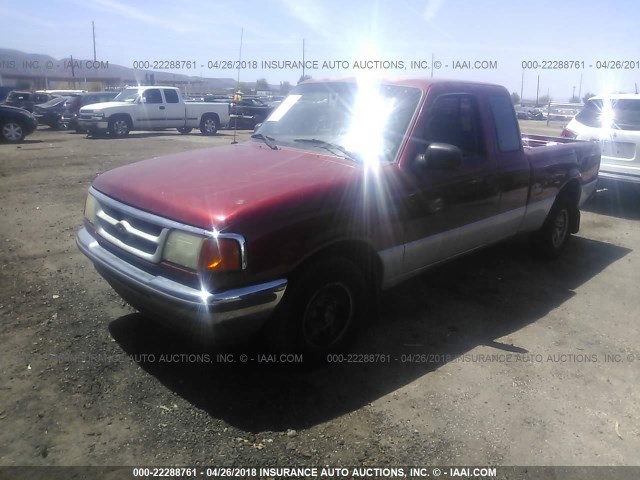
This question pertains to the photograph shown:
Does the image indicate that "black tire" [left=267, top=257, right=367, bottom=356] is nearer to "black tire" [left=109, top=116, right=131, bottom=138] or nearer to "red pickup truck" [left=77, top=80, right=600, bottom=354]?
"red pickup truck" [left=77, top=80, right=600, bottom=354]

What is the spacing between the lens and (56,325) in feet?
12.1

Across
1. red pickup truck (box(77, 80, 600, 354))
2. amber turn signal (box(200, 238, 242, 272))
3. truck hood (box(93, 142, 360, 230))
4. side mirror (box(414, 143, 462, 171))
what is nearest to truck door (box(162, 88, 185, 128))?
red pickup truck (box(77, 80, 600, 354))

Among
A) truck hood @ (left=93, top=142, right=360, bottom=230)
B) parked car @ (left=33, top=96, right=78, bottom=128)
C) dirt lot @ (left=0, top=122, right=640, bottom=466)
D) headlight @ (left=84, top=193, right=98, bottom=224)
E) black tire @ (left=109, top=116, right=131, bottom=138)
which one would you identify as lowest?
dirt lot @ (left=0, top=122, right=640, bottom=466)

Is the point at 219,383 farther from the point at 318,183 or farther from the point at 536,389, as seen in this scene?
the point at 536,389

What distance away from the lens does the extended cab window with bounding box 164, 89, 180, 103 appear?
776 inches

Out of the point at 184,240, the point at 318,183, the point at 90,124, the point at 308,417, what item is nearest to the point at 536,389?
the point at 308,417

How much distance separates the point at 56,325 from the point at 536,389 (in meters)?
3.42

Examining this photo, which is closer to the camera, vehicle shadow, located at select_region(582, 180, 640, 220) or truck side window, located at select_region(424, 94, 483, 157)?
truck side window, located at select_region(424, 94, 483, 157)

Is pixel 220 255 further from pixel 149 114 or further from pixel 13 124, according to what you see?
pixel 149 114

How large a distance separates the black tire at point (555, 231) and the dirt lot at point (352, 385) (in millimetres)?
634

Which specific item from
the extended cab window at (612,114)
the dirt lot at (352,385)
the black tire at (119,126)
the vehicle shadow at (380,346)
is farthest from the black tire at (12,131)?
the extended cab window at (612,114)

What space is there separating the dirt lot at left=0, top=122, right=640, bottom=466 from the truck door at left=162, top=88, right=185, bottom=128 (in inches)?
623

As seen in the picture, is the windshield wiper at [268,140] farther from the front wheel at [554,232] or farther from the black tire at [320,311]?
the front wheel at [554,232]

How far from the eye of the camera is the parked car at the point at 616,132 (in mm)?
7820
